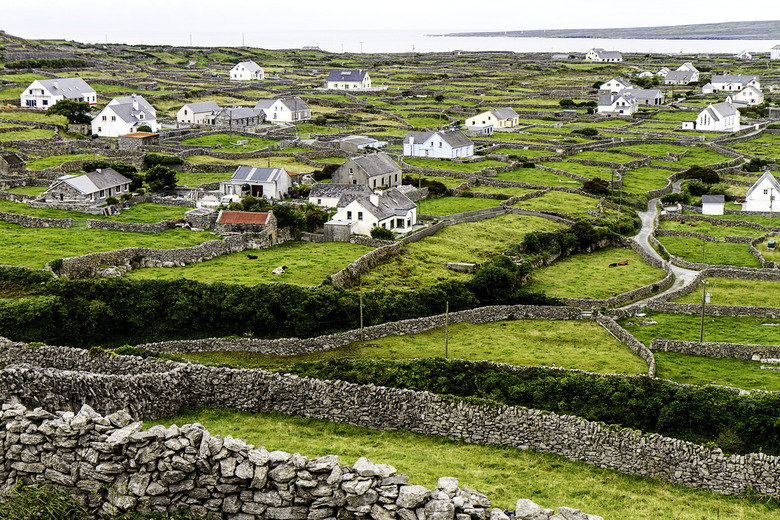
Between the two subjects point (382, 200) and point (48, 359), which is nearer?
point (48, 359)

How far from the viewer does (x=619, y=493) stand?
77.3 ft

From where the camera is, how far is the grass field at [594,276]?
47844mm

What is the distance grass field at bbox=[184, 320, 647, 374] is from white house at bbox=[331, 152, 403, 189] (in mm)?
30862

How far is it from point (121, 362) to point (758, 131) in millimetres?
108490

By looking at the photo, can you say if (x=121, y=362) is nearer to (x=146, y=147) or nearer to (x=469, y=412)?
(x=469, y=412)

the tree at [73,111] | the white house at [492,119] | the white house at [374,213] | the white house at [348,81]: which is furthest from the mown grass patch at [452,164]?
the white house at [348,81]

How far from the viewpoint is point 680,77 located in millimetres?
176125

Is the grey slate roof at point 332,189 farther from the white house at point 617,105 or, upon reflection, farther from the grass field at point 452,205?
the white house at point 617,105

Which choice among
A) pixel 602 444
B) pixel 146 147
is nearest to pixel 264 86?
pixel 146 147

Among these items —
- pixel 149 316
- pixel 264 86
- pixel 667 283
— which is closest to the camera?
pixel 149 316

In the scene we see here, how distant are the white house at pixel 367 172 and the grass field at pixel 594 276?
20926 millimetres

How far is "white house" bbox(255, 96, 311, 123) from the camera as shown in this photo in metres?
117

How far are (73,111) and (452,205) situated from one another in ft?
192

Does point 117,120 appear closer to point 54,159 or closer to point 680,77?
point 54,159
